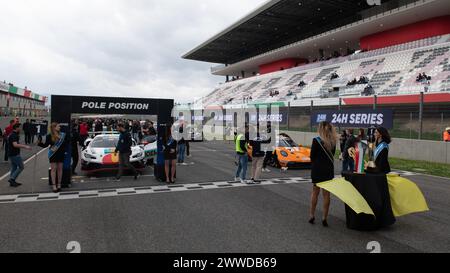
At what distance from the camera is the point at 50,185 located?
353 inches

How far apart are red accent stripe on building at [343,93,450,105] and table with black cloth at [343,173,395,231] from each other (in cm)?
1761

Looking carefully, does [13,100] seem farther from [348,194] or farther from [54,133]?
[348,194]

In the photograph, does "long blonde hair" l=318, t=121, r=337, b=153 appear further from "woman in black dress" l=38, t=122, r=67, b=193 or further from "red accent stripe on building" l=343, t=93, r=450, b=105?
"red accent stripe on building" l=343, t=93, r=450, b=105

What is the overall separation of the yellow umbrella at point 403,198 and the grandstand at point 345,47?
17.4 metres

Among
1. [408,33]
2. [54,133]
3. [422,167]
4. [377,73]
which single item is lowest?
[422,167]

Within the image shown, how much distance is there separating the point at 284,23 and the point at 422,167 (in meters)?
34.4

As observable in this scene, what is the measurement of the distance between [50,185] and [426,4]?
30.7 meters

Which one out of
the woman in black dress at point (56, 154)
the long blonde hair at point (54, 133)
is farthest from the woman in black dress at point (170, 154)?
the long blonde hair at point (54, 133)

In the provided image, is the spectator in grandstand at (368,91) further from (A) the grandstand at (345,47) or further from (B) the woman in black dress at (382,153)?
(B) the woman in black dress at (382,153)

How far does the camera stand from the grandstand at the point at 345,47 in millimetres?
26844

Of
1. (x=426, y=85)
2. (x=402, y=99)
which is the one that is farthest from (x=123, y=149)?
(x=426, y=85)

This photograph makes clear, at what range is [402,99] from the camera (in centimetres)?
2381
